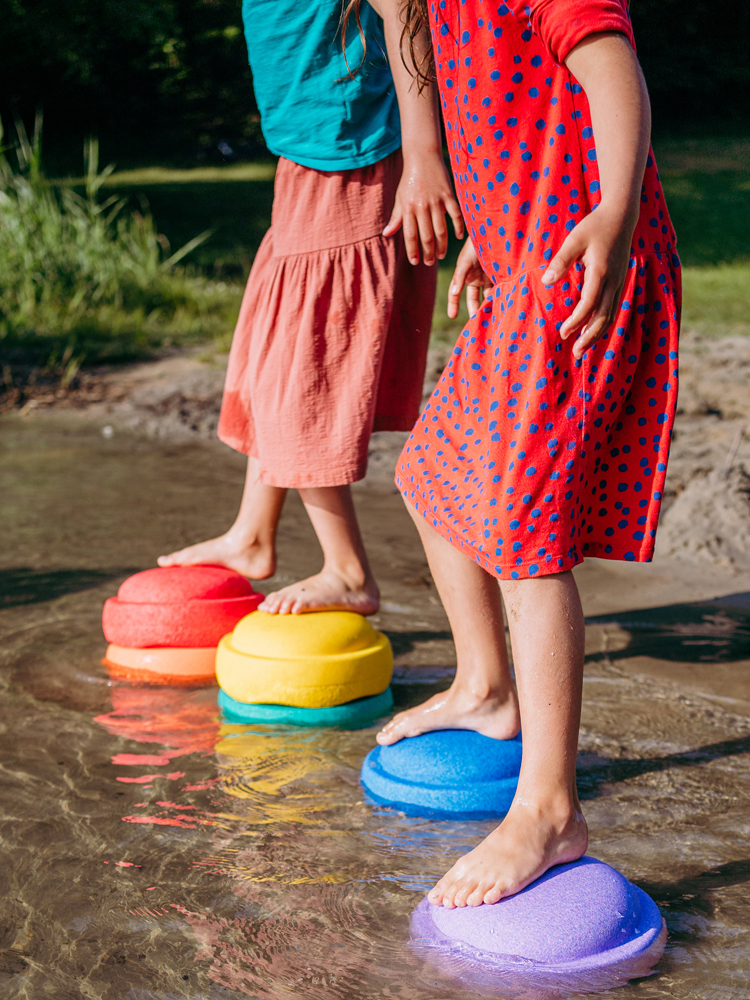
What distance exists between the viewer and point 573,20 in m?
1.56

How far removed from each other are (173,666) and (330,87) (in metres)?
1.46

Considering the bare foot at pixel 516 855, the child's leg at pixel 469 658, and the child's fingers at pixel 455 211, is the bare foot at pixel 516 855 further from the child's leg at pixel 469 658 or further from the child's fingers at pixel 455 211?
the child's fingers at pixel 455 211

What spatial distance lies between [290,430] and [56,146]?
18219mm

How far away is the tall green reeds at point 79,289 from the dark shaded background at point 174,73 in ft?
30.1

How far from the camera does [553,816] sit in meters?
1.65

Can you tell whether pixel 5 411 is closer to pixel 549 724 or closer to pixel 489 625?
pixel 489 625

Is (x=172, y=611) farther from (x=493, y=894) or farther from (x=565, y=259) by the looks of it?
(x=565, y=259)

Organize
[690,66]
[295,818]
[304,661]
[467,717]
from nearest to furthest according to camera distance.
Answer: [295,818] < [467,717] < [304,661] < [690,66]

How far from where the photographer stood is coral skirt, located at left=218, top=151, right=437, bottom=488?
2496 millimetres

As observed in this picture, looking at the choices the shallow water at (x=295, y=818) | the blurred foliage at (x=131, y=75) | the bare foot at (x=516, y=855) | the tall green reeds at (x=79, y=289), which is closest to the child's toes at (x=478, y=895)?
the bare foot at (x=516, y=855)

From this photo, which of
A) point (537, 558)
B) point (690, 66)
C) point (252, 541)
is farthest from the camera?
point (690, 66)

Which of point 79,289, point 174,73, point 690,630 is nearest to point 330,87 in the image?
point 690,630

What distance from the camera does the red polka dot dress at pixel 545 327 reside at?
164 cm

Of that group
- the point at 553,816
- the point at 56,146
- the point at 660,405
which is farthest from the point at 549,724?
the point at 56,146
